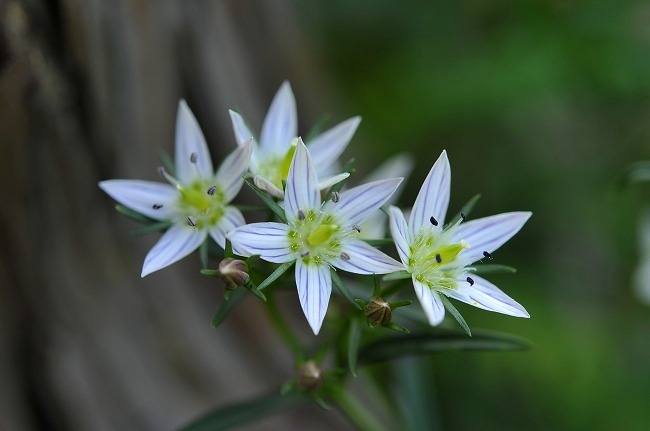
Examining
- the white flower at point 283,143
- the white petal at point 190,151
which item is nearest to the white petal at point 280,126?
the white flower at point 283,143

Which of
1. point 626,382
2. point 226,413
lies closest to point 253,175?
point 226,413

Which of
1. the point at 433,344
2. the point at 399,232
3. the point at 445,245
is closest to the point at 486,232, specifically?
the point at 445,245

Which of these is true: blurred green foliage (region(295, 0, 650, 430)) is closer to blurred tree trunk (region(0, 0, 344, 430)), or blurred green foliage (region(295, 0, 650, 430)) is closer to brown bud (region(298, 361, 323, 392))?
blurred tree trunk (region(0, 0, 344, 430))

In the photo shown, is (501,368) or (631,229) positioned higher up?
(631,229)

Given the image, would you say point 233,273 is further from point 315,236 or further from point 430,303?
point 430,303

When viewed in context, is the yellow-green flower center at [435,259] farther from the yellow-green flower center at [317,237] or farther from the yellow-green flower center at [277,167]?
the yellow-green flower center at [277,167]

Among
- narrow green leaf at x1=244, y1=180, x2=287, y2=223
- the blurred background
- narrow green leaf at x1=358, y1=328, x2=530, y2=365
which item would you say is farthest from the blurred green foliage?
narrow green leaf at x1=244, y1=180, x2=287, y2=223

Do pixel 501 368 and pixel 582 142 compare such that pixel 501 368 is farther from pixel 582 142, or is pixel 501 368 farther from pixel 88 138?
pixel 88 138
